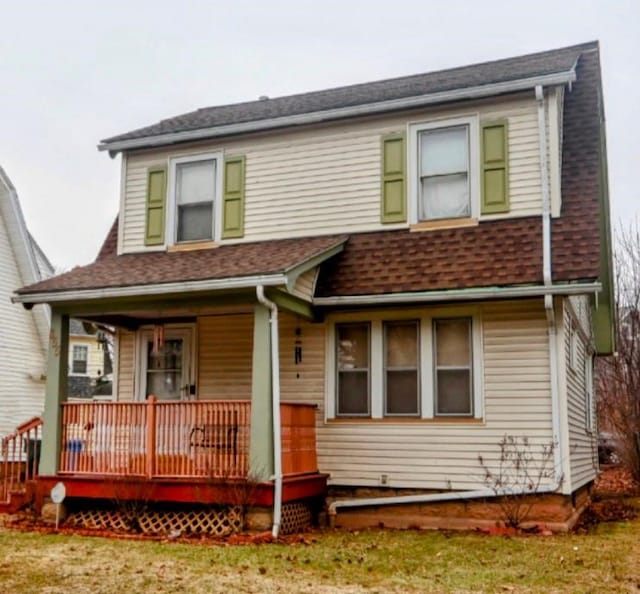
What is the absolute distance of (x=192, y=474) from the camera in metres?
9.70

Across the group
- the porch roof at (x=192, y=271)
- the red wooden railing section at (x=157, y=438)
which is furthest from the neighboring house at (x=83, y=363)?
the red wooden railing section at (x=157, y=438)

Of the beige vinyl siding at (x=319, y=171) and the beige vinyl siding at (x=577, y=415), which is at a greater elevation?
the beige vinyl siding at (x=319, y=171)

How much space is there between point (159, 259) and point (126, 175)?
5.89 feet

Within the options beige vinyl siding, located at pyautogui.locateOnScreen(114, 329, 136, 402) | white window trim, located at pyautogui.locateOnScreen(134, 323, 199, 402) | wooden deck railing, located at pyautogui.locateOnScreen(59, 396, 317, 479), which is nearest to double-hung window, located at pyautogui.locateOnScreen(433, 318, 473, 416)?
wooden deck railing, located at pyautogui.locateOnScreen(59, 396, 317, 479)

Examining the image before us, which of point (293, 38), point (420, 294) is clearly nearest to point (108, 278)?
point (420, 294)

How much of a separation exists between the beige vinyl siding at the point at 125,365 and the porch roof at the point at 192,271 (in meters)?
1.20

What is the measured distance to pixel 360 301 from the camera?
10539mm

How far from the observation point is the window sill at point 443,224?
35.2 feet

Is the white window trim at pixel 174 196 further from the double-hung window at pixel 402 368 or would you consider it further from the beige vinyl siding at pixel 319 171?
the double-hung window at pixel 402 368

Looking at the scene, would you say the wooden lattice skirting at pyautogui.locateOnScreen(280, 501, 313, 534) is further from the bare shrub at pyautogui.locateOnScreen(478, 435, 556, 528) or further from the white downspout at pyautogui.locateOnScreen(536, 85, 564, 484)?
the white downspout at pyautogui.locateOnScreen(536, 85, 564, 484)

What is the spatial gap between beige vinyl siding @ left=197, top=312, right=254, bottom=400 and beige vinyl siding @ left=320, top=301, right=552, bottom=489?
6.92 ft

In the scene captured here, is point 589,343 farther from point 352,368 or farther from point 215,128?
point 215,128

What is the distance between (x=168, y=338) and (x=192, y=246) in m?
1.46

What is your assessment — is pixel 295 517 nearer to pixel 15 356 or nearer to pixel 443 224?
pixel 443 224
